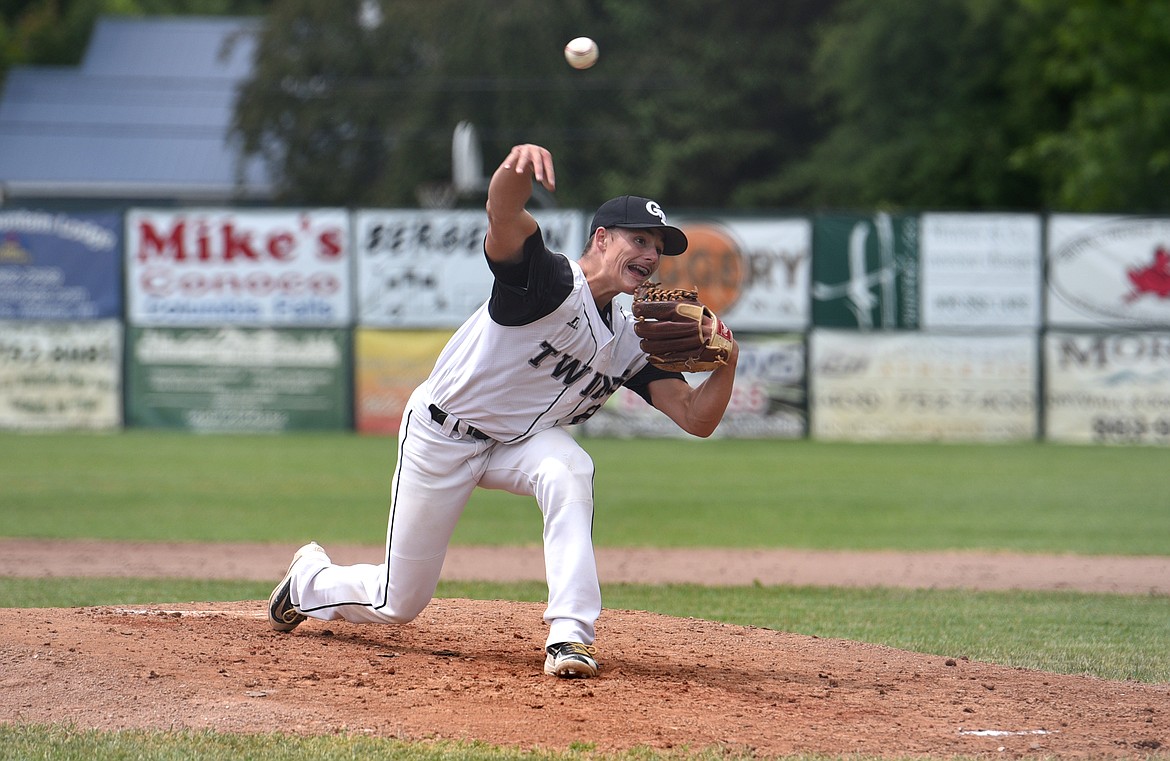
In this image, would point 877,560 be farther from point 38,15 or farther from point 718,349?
point 38,15

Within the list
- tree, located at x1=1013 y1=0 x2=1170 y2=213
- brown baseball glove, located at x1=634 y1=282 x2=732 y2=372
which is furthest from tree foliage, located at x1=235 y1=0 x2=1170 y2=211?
brown baseball glove, located at x1=634 y1=282 x2=732 y2=372

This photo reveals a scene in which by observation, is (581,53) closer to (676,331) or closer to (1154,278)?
(676,331)

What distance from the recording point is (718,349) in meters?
5.02

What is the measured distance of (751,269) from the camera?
1767 centimetres

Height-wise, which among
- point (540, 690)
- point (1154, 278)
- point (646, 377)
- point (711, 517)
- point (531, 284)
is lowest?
point (711, 517)

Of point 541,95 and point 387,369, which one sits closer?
point 387,369

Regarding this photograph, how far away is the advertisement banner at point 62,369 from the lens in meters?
18.2

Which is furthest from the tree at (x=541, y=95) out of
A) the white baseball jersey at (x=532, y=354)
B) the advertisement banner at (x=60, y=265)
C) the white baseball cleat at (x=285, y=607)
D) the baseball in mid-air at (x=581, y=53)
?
the white baseball jersey at (x=532, y=354)

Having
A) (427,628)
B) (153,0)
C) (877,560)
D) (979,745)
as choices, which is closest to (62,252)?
(877,560)

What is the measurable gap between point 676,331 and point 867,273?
13071 millimetres

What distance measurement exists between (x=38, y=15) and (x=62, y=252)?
101 feet

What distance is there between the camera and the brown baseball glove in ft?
16.3

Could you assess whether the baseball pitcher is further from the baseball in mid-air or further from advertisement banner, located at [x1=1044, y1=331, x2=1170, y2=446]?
advertisement banner, located at [x1=1044, y1=331, x2=1170, y2=446]

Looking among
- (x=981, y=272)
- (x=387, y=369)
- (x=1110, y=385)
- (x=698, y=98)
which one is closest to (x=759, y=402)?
(x=981, y=272)
